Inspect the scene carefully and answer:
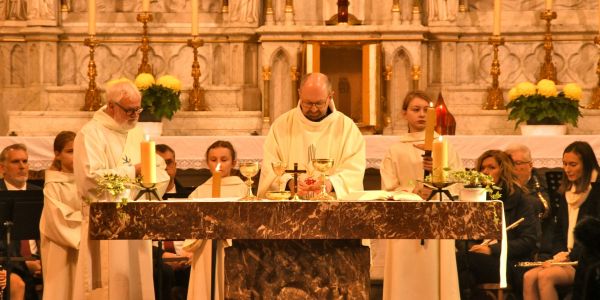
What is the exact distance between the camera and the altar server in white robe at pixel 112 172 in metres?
7.22

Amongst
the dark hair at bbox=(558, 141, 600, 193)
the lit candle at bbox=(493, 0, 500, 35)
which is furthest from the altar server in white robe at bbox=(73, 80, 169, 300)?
the lit candle at bbox=(493, 0, 500, 35)

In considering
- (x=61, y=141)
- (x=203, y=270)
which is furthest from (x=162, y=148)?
(x=203, y=270)

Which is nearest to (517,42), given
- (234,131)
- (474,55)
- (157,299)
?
(474,55)

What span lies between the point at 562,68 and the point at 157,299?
15.7ft

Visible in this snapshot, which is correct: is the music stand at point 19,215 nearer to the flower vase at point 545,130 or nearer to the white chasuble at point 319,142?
the white chasuble at point 319,142

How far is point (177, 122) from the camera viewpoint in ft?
36.5

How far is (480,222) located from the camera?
6113 millimetres

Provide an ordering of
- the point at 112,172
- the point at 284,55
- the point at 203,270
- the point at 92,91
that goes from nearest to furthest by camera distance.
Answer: the point at 112,172 < the point at 203,270 < the point at 92,91 < the point at 284,55

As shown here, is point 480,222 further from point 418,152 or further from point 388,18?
point 388,18

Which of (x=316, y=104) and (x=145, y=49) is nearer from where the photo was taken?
(x=316, y=104)

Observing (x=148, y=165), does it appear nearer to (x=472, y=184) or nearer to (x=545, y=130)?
(x=472, y=184)

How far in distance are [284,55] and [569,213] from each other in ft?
11.5

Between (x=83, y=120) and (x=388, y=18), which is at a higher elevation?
(x=388, y=18)

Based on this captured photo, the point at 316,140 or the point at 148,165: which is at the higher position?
the point at 316,140
